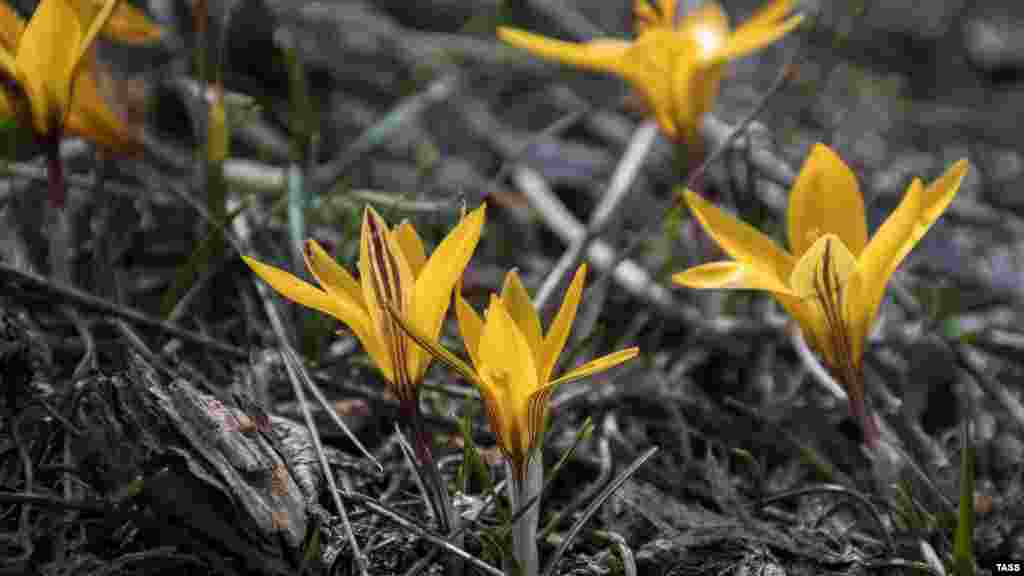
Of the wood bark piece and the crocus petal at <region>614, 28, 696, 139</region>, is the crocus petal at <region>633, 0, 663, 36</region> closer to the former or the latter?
the crocus petal at <region>614, 28, 696, 139</region>

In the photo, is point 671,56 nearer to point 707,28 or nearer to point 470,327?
point 707,28

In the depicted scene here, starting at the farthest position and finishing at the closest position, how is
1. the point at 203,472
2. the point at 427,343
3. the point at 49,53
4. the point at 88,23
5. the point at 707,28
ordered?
the point at 707,28, the point at 88,23, the point at 49,53, the point at 203,472, the point at 427,343

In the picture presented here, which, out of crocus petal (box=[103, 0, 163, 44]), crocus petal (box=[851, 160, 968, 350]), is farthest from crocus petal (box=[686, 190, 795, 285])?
crocus petal (box=[103, 0, 163, 44])

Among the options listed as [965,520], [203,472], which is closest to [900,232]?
[965,520]

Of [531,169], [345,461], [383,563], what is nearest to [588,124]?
[531,169]

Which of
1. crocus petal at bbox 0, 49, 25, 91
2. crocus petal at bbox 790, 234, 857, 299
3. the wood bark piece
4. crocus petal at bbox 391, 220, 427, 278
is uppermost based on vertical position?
crocus petal at bbox 0, 49, 25, 91

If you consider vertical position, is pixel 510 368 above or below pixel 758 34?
below
